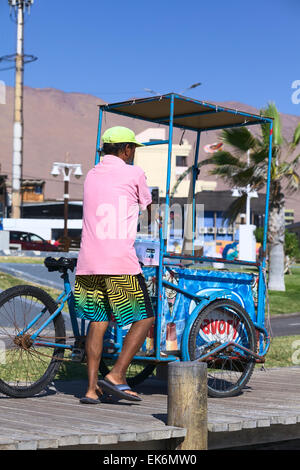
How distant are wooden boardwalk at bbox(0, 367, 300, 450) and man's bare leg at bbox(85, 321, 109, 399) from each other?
0.17 metres

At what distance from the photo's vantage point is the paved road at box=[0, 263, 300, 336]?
17.3 m

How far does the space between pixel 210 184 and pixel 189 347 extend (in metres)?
74.9

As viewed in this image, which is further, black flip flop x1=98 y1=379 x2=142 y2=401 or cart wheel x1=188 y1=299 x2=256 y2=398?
cart wheel x1=188 y1=299 x2=256 y2=398

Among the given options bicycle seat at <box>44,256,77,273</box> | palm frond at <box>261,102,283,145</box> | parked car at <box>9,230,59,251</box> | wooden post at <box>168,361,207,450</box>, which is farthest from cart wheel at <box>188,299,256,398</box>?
parked car at <box>9,230,59,251</box>

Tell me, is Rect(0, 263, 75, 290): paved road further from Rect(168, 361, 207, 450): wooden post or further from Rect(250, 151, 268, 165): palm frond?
Rect(168, 361, 207, 450): wooden post

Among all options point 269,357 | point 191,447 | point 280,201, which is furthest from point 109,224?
point 280,201

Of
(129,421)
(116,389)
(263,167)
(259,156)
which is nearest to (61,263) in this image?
(116,389)

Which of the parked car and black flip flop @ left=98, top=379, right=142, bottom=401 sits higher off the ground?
black flip flop @ left=98, top=379, right=142, bottom=401

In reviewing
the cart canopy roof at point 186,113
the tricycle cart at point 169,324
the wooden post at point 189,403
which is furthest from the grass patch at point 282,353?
the wooden post at point 189,403

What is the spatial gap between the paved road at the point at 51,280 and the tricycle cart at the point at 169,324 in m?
9.39

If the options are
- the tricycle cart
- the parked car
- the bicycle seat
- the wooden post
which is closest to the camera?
the wooden post

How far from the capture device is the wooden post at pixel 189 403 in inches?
190

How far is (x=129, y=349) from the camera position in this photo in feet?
18.5

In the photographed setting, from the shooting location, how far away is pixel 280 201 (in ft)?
91.5
